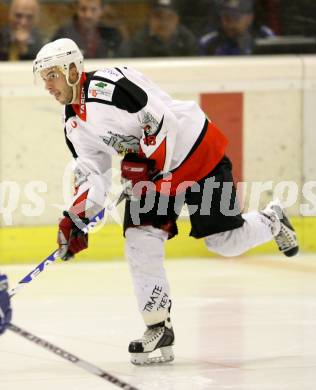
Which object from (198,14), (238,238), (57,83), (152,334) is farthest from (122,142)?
(198,14)

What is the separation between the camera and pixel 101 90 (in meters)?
4.21

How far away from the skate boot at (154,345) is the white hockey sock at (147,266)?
8 cm

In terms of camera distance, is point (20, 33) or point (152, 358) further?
point (20, 33)

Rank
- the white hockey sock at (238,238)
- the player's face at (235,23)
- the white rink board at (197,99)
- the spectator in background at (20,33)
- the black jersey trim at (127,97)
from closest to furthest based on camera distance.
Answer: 1. the black jersey trim at (127,97)
2. the white hockey sock at (238,238)
3. the white rink board at (197,99)
4. the spectator in background at (20,33)
5. the player's face at (235,23)

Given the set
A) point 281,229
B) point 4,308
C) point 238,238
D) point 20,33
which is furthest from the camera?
point 20,33

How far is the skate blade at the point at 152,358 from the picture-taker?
432 cm

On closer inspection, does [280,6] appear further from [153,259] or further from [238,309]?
[153,259]

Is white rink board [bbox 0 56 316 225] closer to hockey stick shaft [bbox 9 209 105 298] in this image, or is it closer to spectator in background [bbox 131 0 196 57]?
spectator in background [bbox 131 0 196 57]

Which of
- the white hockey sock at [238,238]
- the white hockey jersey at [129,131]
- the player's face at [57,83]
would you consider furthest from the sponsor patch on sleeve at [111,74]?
the white hockey sock at [238,238]

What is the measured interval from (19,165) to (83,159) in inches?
87.3

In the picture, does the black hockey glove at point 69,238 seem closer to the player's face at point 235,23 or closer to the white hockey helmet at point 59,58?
the white hockey helmet at point 59,58

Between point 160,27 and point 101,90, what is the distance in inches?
109

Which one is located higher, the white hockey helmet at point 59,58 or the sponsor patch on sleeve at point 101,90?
the white hockey helmet at point 59,58

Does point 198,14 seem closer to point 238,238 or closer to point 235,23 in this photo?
point 235,23
